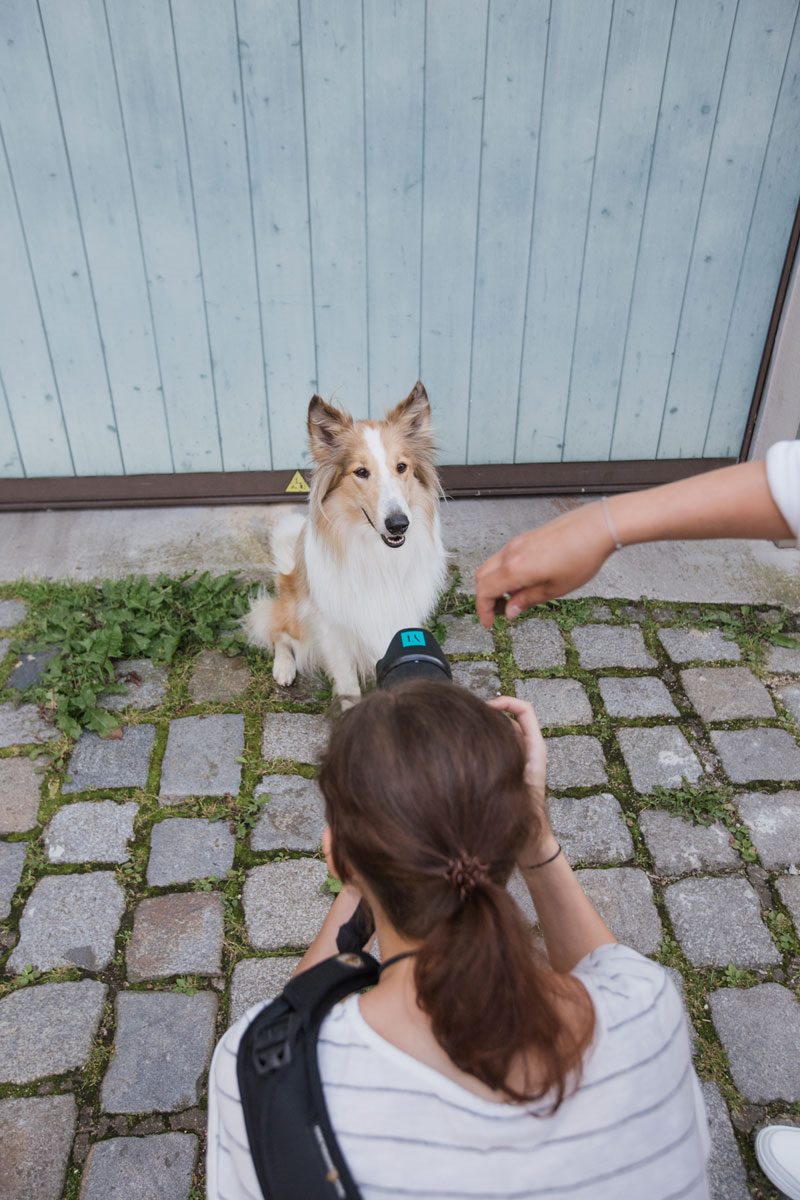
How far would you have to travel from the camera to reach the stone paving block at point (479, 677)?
3344 millimetres

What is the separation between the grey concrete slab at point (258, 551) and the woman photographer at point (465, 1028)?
278 cm

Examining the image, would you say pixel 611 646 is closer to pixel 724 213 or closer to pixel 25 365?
pixel 724 213

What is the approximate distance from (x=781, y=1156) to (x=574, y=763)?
4.23ft

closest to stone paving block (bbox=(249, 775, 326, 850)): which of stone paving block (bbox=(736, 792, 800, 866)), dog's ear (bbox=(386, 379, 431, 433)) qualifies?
dog's ear (bbox=(386, 379, 431, 433))

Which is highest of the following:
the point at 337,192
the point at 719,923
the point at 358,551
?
the point at 337,192

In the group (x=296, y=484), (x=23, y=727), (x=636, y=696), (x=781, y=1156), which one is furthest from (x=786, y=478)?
(x=296, y=484)

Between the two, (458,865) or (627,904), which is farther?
(627,904)

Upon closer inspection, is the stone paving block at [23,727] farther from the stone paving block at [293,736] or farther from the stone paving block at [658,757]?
the stone paving block at [658,757]

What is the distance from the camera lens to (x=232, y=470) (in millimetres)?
4324

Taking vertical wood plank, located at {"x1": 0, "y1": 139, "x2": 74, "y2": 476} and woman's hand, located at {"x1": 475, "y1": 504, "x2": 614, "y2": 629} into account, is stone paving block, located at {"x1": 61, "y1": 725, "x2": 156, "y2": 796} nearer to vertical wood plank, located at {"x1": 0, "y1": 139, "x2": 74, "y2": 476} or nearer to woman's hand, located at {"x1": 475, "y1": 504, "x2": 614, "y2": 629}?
vertical wood plank, located at {"x1": 0, "y1": 139, "x2": 74, "y2": 476}

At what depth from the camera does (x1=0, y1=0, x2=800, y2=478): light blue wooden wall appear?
339 centimetres

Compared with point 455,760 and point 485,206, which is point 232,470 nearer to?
point 485,206

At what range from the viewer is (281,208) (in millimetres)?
3693

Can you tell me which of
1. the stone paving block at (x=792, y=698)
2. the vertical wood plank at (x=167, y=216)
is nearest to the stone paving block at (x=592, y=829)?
the stone paving block at (x=792, y=698)
